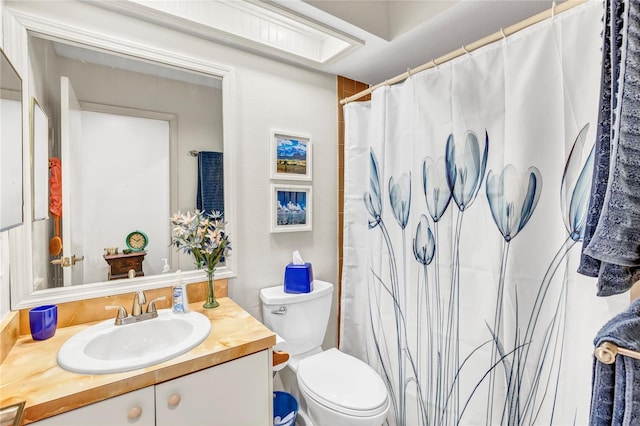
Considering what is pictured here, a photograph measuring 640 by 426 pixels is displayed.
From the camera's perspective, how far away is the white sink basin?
94cm

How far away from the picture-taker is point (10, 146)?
95cm

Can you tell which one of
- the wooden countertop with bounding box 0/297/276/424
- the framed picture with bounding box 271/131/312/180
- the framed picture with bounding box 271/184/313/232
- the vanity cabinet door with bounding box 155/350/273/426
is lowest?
the vanity cabinet door with bounding box 155/350/273/426

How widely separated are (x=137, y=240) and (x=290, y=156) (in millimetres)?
924

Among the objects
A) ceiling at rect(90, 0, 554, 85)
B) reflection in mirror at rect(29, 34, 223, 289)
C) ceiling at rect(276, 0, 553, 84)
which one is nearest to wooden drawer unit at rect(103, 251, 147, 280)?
reflection in mirror at rect(29, 34, 223, 289)

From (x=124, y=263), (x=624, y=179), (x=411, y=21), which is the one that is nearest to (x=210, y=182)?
(x=124, y=263)

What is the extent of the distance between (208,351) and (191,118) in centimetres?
113

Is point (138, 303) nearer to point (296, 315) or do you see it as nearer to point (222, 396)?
point (222, 396)

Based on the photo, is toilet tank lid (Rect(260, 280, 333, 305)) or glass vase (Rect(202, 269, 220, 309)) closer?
glass vase (Rect(202, 269, 220, 309))

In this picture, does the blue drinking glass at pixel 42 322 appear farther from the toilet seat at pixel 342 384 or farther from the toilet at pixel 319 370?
the toilet seat at pixel 342 384

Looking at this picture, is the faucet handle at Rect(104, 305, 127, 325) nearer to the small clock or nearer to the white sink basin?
the white sink basin

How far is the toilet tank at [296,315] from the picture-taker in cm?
166

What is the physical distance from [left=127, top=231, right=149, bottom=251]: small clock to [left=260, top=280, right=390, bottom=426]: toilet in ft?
2.13

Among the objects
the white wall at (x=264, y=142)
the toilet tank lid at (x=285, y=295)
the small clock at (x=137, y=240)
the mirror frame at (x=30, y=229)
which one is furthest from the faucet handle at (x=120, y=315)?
the toilet tank lid at (x=285, y=295)

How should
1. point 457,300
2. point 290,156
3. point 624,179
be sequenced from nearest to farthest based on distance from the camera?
point 624,179 → point 457,300 → point 290,156
